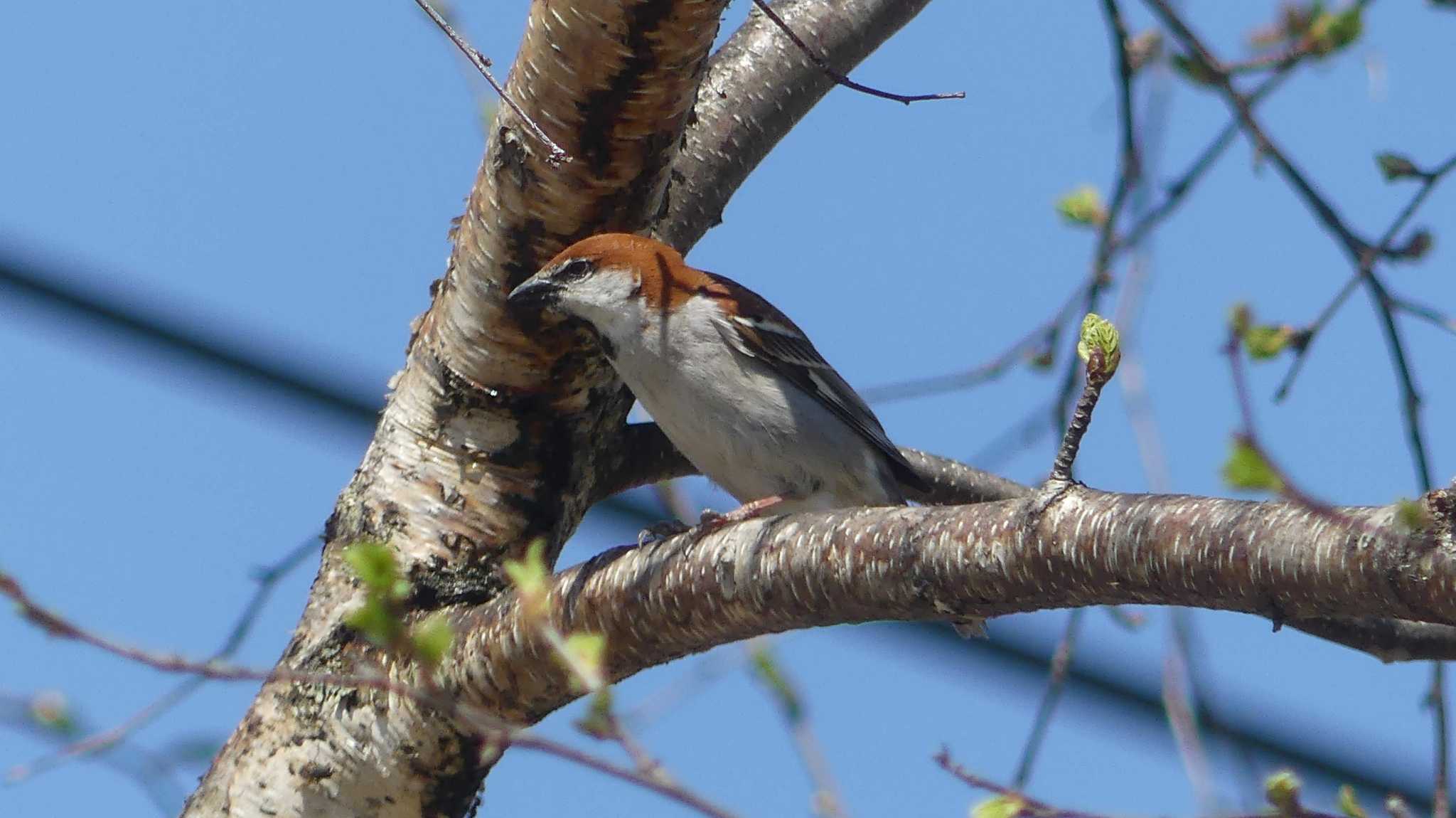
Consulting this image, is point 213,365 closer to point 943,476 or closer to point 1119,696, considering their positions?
point 1119,696

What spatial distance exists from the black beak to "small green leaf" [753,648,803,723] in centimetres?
110

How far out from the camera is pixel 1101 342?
2359 millimetres

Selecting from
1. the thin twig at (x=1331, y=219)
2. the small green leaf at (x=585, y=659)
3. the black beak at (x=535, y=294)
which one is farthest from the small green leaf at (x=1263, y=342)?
the small green leaf at (x=585, y=659)

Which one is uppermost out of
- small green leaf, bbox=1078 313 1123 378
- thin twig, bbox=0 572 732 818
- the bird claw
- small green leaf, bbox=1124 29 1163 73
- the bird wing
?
small green leaf, bbox=1124 29 1163 73

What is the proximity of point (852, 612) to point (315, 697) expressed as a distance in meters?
1.37

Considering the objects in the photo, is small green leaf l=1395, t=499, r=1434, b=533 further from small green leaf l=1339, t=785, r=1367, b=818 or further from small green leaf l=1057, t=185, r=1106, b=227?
small green leaf l=1057, t=185, r=1106, b=227

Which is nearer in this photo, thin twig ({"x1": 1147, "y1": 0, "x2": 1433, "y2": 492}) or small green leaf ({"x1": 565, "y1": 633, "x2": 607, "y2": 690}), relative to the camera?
small green leaf ({"x1": 565, "y1": 633, "x2": 607, "y2": 690})

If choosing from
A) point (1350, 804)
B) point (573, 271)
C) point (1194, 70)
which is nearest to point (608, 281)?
point (573, 271)

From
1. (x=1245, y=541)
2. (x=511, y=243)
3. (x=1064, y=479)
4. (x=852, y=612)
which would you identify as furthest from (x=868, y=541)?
(x=511, y=243)

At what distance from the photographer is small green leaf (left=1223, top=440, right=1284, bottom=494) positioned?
1.72 meters

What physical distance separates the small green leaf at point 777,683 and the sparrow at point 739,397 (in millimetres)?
425

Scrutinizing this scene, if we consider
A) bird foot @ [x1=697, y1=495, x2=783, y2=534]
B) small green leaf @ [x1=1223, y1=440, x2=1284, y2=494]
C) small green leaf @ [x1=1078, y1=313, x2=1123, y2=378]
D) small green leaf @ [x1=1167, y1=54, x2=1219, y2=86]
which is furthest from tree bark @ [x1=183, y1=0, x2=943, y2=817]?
small green leaf @ [x1=1223, y1=440, x2=1284, y2=494]

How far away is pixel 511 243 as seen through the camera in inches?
140

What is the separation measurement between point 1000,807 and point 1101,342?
0.75 metres
